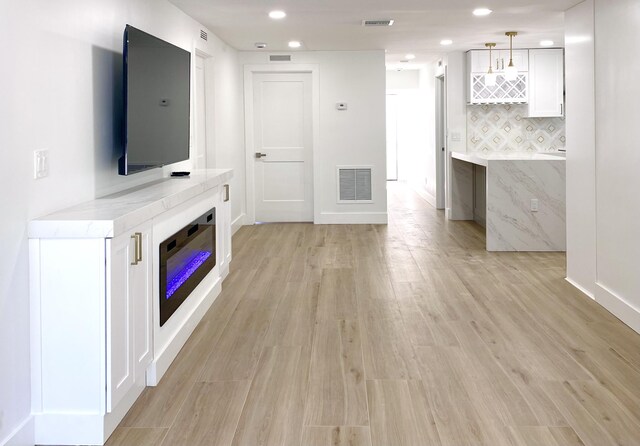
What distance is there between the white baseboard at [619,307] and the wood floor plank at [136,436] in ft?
9.46

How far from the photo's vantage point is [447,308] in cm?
470

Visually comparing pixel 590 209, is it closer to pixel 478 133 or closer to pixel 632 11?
pixel 632 11

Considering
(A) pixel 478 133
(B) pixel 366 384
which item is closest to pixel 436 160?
(A) pixel 478 133

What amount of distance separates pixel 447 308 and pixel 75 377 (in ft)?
9.00

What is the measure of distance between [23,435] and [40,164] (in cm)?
106

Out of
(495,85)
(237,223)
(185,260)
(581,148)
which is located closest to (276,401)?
(185,260)

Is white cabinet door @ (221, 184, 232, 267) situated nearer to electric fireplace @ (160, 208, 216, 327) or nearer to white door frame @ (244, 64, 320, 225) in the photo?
electric fireplace @ (160, 208, 216, 327)

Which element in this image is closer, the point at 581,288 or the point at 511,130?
the point at 581,288

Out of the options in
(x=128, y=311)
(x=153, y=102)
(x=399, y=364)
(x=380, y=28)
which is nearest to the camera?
(x=128, y=311)

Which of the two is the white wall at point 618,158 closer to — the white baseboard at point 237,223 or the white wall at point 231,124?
the white wall at point 231,124

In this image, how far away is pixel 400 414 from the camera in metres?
2.92

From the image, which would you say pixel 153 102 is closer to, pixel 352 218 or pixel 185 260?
pixel 185 260

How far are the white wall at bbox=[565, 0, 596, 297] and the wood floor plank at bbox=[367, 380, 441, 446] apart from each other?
2.35 metres

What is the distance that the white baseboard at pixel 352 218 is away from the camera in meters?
9.06
